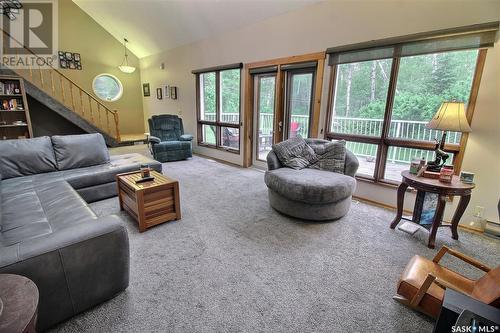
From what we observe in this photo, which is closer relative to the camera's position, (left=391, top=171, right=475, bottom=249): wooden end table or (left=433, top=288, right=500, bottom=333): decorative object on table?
(left=433, top=288, right=500, bottom=333): decorative object on table

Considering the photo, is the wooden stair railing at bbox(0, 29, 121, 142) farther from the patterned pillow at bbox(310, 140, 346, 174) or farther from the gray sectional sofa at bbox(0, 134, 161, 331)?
the patterned pillow at bbox(310, 140, 346, 174)

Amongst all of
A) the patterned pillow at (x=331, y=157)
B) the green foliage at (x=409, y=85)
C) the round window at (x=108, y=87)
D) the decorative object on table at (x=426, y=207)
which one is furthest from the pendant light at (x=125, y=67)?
the decorative object on table at (x=426, y=207)

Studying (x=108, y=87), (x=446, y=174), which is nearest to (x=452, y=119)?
(x=446, y=174)

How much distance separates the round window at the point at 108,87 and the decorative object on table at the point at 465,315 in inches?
361

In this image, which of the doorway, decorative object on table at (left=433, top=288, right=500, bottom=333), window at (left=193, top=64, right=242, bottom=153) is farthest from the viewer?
window at (left=193, top=64, right=242, bottom=153)

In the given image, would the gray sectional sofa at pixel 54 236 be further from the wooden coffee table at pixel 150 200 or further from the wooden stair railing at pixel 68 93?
the wooden stair railing at pixel 68 93

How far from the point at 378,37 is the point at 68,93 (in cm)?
802

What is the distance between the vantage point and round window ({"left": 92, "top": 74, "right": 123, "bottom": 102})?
769 centimetres

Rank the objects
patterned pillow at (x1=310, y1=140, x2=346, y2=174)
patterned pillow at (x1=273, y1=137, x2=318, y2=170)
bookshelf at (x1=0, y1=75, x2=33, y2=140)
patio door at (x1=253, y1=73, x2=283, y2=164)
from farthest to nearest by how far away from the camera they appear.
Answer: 1. bookshelf at (x1=0, y1=75, x2=33, y2=140)
2. patio door at (x1=253, y1=73, x2=283, y2=164)
3. patterned pillow at (x1=273, y1=137, x2=318, y2=170)
4. patterned pillow at (x1=310, y1=140, x2=346, y2=174)

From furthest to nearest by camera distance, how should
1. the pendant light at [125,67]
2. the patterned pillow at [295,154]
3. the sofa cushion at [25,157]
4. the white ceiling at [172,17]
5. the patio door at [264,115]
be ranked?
the pendant light at [125,67] → the patio door at [264,115] → the white ceiling at [172,17] → the patterned pillow at [295,154] → the sofa cushion at [25,157]

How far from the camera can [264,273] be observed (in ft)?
6.31

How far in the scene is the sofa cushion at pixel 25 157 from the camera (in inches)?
111

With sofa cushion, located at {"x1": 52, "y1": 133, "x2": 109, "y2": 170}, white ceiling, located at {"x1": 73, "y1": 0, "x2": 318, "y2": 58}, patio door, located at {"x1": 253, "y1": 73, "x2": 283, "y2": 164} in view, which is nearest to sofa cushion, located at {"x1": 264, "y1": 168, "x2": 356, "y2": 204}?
patio door, located at {"x1": 253, "y1": 73, "x2": 283, "y2": 164}

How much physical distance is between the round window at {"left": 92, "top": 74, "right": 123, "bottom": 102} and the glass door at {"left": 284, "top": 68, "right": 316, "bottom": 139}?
20.8 ft
